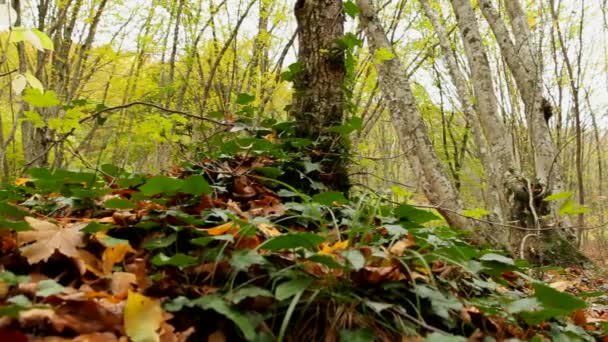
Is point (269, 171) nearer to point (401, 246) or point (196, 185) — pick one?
point (196, 185)

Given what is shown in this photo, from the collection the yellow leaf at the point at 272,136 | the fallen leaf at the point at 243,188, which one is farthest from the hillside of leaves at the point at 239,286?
the yellow leaf at the point at 272,136

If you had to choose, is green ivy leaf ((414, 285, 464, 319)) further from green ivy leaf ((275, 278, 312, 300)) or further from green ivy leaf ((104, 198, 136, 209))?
green ivy leaf ((104, 198, 136, 209))

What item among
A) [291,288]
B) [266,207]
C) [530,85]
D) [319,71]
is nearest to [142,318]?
[291,288]

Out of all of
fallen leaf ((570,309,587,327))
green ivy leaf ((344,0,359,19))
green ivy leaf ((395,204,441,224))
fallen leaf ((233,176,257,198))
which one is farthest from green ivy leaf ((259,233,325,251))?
green ivy leaf ((344,0,359,19))

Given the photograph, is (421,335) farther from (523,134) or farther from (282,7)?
(523,134)

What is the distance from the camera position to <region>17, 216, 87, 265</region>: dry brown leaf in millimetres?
1043

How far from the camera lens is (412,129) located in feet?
10.4

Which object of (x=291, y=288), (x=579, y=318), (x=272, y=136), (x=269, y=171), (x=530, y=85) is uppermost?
(x=530, y=85)

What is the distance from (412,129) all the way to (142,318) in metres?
2.66

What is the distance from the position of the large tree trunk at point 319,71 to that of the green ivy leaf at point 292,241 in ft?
4.21

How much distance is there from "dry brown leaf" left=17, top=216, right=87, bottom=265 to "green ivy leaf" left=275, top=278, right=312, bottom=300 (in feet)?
1.80

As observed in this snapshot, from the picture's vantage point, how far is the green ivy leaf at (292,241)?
39.5 inches

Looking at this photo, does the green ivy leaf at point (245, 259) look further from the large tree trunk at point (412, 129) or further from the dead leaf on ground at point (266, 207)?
the large tree trunk at point (412, 129)

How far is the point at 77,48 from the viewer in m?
6.47
